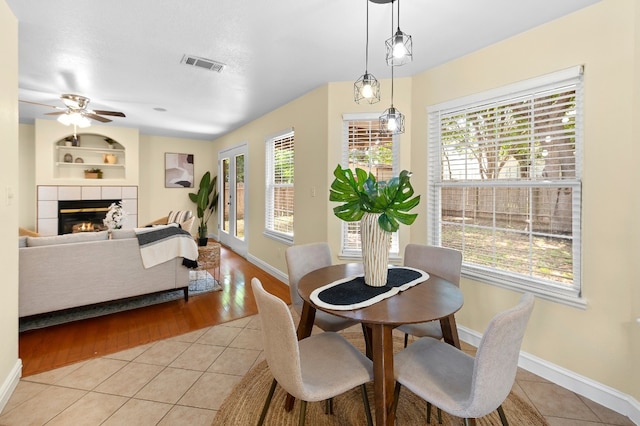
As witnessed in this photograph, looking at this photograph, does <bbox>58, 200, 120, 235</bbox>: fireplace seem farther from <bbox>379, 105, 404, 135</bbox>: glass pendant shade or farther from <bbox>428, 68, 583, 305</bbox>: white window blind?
<bbox>428, 68, 583, 305</bbox>: white window blind

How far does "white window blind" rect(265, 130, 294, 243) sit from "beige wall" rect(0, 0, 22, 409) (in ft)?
8.68

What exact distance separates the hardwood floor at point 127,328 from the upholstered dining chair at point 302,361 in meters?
1.71

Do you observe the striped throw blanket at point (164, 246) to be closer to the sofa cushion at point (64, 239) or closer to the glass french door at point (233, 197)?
the sofa cushion at point (64, 239)

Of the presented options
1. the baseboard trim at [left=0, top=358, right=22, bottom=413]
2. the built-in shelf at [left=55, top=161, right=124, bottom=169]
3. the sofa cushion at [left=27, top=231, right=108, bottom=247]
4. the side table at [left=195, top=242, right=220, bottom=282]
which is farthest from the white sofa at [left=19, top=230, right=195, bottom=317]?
the built-in shelf at [left=55, top=161, right=124, bottom=169]

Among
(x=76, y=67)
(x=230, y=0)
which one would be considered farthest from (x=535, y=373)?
(x=76, y=67)

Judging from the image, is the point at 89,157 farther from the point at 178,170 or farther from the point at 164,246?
the point at 164,246

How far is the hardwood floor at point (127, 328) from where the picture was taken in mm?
2307

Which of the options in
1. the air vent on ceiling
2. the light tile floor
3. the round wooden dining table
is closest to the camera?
the round wooden dining table

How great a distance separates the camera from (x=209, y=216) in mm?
7414

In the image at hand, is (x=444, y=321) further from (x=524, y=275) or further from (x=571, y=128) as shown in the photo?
(x=571, y=128)

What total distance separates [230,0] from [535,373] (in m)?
3.29

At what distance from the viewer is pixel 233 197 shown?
6.10 meters

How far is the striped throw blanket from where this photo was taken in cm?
306

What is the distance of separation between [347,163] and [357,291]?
1927mm
